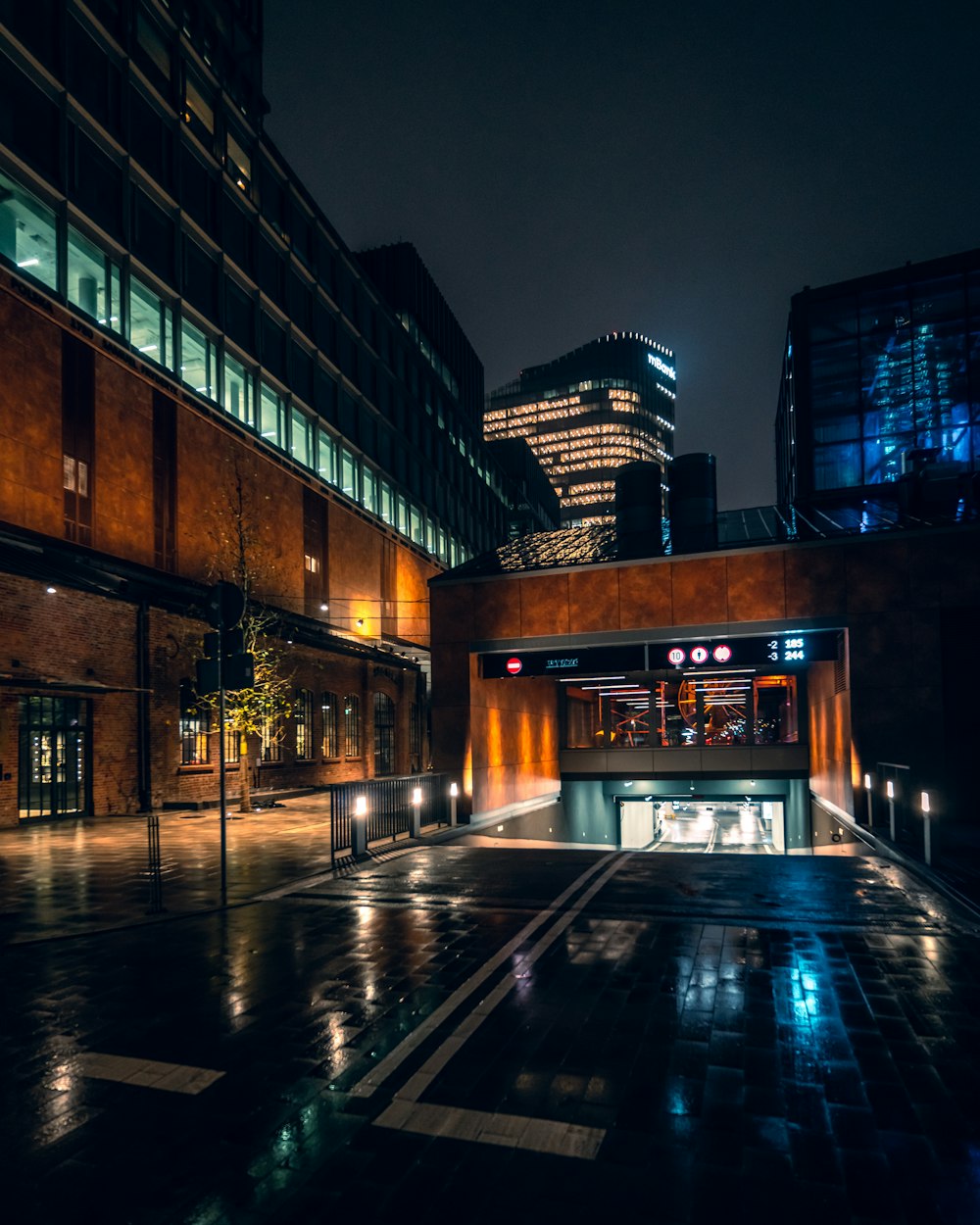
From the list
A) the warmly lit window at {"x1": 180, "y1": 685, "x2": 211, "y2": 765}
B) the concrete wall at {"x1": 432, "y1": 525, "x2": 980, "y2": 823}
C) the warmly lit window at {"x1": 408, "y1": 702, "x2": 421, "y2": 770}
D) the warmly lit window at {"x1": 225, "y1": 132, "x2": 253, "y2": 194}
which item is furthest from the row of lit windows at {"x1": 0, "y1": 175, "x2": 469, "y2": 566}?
the concrete wall at {"x1": 432, "y1": 525, "x2": 980, "y2": 823}

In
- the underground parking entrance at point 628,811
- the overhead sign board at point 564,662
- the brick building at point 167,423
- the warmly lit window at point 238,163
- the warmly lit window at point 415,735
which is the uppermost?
the warmly lit window at point 238,163

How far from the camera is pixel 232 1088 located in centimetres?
470

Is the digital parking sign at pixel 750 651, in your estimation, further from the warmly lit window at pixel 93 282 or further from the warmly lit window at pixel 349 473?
the warmly lit window at pixel 349 473

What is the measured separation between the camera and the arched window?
3916 centimetres

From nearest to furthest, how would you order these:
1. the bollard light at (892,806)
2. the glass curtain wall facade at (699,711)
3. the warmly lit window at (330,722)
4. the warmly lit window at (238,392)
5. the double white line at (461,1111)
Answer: the double white line at (461,1111) → the bollard light at (892,806) → the glass curtain wall facade at (699,711) → the warmly lit window at (238,392) → the warmly lit window at (330,722)

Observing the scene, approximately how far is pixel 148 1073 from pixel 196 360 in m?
27.1

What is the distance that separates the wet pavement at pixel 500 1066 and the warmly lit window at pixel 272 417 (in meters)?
25.5

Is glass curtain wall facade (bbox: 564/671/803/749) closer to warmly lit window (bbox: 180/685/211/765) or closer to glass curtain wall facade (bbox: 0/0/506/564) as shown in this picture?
warmly lit window (bbox: 180/685/211/765)

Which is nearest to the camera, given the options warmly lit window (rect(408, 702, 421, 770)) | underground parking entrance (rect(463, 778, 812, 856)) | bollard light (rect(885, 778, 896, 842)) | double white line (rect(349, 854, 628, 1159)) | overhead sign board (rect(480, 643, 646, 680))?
double white line (rect(349, 854, 628, 1159))

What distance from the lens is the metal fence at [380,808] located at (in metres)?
13.6

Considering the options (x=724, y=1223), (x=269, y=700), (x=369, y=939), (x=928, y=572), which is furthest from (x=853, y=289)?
(x=724, y=1223)

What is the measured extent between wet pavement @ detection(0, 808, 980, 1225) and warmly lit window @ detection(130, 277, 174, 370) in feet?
68.0

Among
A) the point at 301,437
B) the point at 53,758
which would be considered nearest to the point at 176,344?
the point at 301,437

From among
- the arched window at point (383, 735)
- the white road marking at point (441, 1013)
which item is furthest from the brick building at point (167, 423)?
the white road marking at point (441, 1013)
